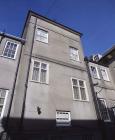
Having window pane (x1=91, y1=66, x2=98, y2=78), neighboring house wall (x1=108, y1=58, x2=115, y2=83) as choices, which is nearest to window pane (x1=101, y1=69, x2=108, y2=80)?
neighboring house wall (x1=108, y1=58, x2=115, y2=83)

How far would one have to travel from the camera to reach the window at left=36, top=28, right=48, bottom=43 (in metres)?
13.1

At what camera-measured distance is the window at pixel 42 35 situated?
13.1 m

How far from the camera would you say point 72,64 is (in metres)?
13.2

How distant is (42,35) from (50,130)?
9370 millimetres

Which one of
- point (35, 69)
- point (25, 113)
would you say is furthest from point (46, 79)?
point (25, 113)

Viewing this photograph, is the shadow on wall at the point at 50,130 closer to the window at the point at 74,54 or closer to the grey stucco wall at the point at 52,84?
the grey stucco wall at the point at 52,84

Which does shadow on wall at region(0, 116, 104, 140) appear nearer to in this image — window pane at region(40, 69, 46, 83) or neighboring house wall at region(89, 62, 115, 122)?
window pane at region(40, 69, 46, 83)

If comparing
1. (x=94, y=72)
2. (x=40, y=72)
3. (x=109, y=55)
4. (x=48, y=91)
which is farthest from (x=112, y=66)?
(x=48, y=91)

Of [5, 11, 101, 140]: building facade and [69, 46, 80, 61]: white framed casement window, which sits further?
[69, 46, 80, 61]: white framed casement window

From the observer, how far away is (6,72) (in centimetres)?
936

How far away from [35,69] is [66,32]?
7687mm

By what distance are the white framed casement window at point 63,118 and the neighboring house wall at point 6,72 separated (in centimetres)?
363

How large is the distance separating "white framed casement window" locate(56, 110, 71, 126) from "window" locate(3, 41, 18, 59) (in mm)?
5900

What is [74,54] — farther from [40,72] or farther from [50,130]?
[50,130]
